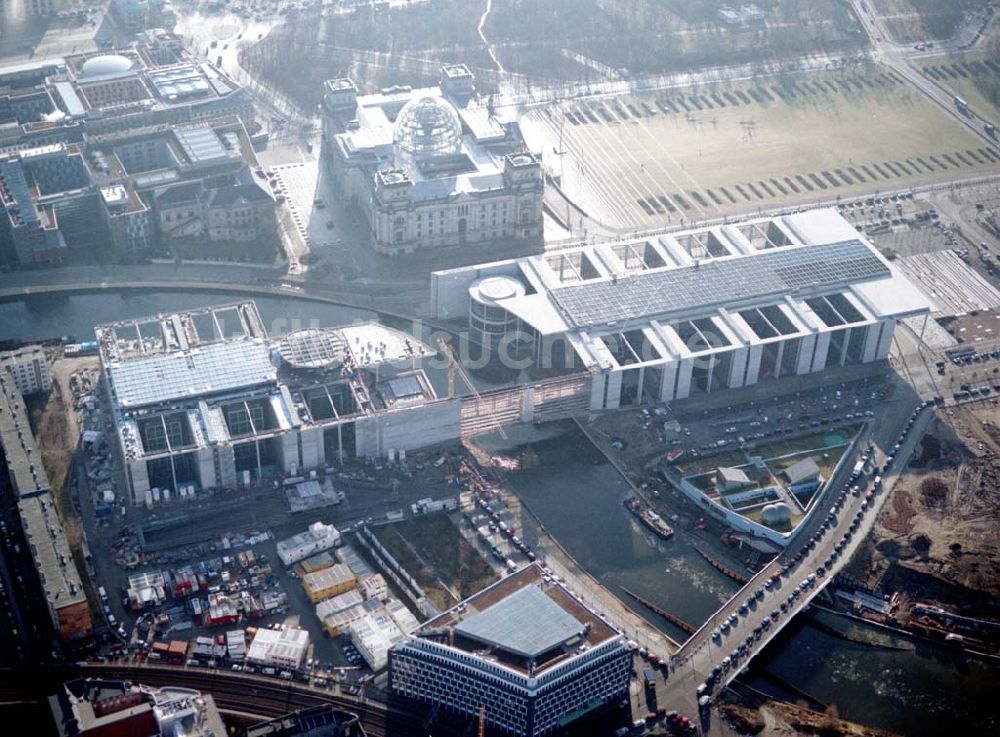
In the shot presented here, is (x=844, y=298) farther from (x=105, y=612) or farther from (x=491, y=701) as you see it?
(x=105, y=612)

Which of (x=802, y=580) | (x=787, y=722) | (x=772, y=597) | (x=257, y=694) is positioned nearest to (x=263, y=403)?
(x=257, y=694)

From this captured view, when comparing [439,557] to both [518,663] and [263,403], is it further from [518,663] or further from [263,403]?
[263,403]

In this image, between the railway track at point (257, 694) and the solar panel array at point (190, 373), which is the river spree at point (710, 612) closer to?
the railway track at point (257, 694)

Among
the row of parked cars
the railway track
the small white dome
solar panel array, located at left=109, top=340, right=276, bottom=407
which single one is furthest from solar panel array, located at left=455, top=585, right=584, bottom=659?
the small white dome

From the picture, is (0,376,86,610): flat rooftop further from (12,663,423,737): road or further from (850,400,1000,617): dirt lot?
(850,400,1000,617): dirt lot

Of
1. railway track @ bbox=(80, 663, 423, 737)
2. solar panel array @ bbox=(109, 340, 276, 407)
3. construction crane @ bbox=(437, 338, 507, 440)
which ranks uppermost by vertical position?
solar panel array @ bbox=(109, 340, 276, 407)

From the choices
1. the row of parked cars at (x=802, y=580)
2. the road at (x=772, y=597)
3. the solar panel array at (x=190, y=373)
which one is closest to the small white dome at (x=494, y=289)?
the solar panel array at (x=190, y=373)
